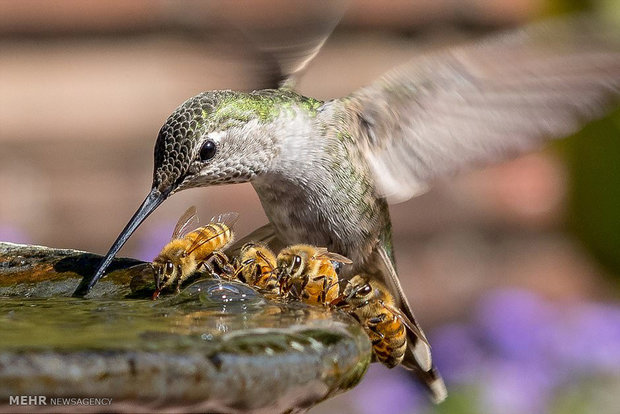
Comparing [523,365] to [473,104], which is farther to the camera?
[523,365]

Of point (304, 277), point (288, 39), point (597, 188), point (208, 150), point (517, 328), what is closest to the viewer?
point (304, 277)

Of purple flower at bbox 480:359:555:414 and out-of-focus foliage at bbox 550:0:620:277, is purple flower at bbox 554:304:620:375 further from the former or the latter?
out-of-focus foliage at bbox 550:0:620:277

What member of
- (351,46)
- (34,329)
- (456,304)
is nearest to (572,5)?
(351,46)

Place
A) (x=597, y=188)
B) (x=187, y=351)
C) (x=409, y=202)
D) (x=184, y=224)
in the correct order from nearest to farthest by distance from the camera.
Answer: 1. (x=187, y=351)
2. (x=184, y=224)
3. (x=409, y=202)
4. (x=597, y=188)

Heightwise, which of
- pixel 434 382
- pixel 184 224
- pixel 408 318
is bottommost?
pixel 434 382

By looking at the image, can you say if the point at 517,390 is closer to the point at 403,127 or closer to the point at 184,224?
the point at 403,127

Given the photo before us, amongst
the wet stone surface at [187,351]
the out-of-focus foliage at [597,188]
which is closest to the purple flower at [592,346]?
the out-of-focus foliage at [597,188]

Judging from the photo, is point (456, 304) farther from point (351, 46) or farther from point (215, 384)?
point (215, 384)

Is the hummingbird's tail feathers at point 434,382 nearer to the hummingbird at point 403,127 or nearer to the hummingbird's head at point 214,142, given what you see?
the hummingbird at point 403,127

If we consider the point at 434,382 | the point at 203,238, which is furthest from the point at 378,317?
the point at 434,382
